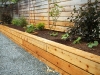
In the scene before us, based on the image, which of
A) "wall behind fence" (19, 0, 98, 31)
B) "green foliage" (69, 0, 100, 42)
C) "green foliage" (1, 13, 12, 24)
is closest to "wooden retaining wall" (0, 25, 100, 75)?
"green foliage" (69, 0, 100, 42)

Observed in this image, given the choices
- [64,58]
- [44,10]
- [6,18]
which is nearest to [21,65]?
[64,58]

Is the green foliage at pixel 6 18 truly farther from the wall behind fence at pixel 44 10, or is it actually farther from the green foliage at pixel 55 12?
the green foliage at pixel 55 12

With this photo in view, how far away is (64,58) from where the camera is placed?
3.33m

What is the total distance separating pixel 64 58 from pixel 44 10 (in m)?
4.32

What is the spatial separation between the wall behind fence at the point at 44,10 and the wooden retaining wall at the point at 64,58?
1.40 meters

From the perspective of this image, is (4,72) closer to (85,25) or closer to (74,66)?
(74,66)

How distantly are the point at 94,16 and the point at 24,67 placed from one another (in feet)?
6.52

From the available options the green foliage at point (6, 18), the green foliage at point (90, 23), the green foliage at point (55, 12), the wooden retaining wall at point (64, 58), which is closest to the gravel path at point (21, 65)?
the wooden retaining wall at point (64, 58)

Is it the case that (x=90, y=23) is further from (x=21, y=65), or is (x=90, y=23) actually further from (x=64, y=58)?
(x=21, y=65)

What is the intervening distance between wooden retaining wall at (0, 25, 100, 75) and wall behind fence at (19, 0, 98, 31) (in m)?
1.40

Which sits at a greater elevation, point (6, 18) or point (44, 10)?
point (44, 10)

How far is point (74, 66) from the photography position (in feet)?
9.96

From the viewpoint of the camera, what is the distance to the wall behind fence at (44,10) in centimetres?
550

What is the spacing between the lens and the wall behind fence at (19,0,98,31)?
5496 mm
